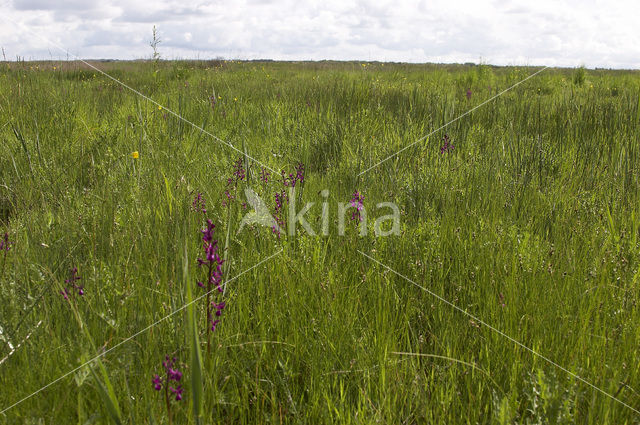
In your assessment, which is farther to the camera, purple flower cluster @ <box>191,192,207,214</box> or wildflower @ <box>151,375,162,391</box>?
purple flower cluster @ <box>191,192,207,214</box>

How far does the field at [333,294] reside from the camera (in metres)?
1.15

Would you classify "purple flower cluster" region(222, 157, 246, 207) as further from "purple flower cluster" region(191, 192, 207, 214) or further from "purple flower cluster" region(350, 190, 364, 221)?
"purple flower cluster" region(350, 190, 364, 221)

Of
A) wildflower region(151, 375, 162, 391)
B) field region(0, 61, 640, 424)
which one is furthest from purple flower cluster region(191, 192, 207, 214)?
wildflower region(151, 375, 162, 391)

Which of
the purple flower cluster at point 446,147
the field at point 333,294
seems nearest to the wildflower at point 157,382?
the field at point 333,294

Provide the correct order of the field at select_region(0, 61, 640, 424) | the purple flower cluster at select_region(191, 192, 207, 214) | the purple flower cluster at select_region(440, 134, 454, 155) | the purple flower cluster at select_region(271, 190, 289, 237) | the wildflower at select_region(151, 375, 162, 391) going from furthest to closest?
the purple flower cluster at select_region(440, 134, 454, 155)
the purple flower cluster at select_region(191, 192, 207, 214)
the purple flower cluster at select_region(271, 190, 289, 237)
the field at select_region(0, 61, 640, 424)
the wildflower at select_region(151, 375, 162, 391)

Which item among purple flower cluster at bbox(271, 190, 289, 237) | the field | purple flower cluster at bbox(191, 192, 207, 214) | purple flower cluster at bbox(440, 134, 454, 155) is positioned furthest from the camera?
purple flower cluster at bbox(440, 134, 454, 155)

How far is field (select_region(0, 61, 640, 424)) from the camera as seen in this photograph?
1150 mm

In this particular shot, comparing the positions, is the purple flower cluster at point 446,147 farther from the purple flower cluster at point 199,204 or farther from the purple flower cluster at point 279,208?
the purple flower cluster at point 199,204

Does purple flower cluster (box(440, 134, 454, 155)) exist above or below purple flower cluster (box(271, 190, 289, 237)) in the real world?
above

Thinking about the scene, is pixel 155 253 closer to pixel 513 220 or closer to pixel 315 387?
pixel 315 387

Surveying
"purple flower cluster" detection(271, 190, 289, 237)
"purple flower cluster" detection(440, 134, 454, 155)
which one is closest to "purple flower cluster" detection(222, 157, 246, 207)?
"purple flower cluster" detection(271, 190, 289, 237)

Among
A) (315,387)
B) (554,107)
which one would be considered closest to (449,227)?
(315,387)

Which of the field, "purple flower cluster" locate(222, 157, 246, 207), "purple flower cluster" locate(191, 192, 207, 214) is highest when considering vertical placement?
"purple flower cluster" locate(222, 157, 246, 207)

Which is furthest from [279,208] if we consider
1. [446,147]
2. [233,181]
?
[446,147]
